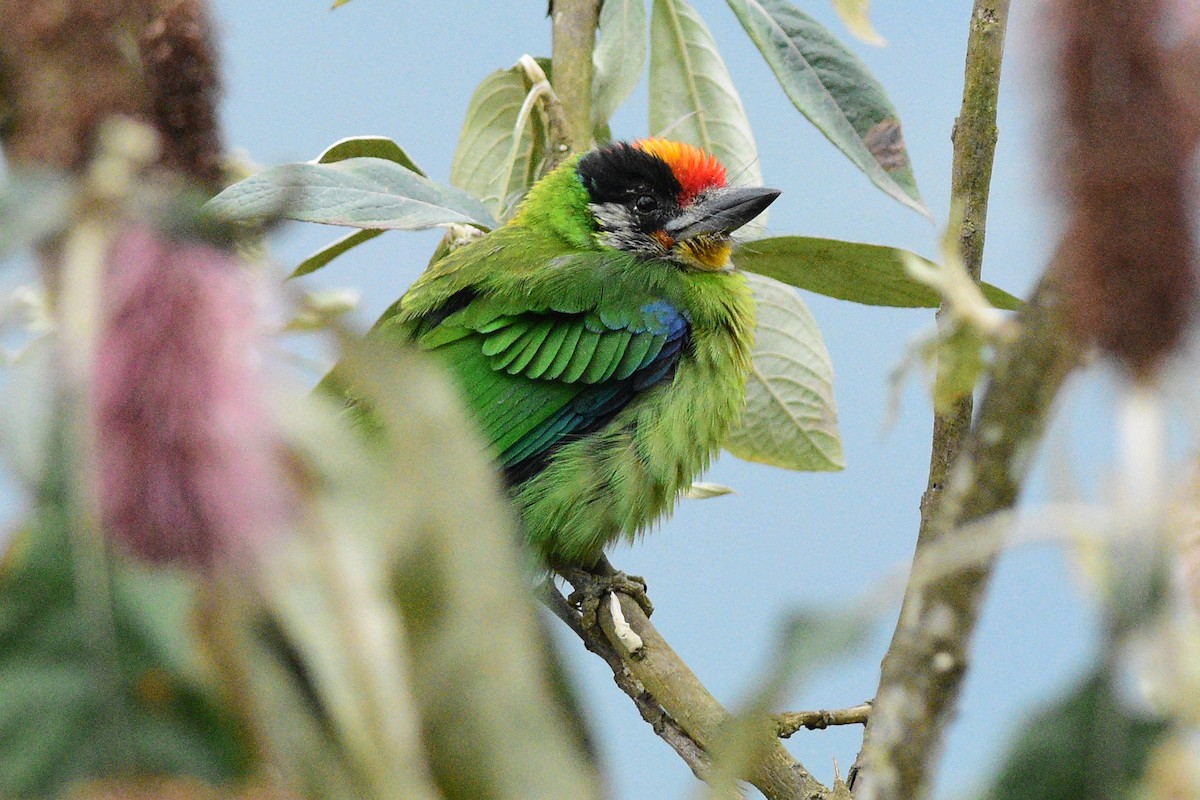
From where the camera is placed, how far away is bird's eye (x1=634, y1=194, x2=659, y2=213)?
2.75 metres

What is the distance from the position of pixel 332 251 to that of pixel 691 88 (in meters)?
0.79

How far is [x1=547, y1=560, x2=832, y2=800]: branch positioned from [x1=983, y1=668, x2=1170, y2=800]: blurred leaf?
3.21 ft

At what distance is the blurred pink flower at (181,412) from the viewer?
69 cm

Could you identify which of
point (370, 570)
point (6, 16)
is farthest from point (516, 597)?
point (6, 16)

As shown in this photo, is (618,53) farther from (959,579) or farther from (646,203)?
(959,579)

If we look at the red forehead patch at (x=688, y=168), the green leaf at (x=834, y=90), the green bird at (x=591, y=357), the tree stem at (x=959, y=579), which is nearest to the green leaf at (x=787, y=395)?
the green bird at (x=591, y=357)

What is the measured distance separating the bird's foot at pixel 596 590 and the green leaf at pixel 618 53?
0.87 meters

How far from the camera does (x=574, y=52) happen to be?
2311mm

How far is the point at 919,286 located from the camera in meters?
1.85

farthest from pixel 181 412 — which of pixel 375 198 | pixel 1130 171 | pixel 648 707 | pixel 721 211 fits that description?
pixel 721 211

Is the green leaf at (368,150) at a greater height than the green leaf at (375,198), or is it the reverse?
the green leaf at (368,150)

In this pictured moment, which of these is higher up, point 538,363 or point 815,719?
point 538,363

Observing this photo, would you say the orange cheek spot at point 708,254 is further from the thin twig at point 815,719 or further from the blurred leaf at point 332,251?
the thin twig at point 815,719

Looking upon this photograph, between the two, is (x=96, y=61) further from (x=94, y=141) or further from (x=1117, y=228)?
(x=1117, y=228)
